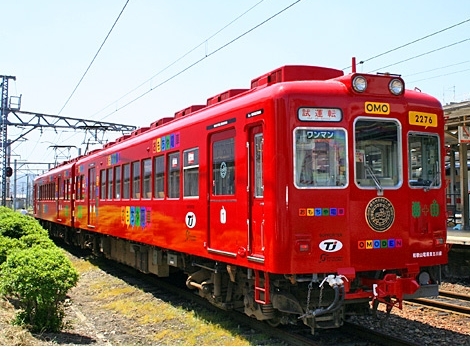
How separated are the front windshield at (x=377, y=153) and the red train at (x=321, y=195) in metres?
0.01

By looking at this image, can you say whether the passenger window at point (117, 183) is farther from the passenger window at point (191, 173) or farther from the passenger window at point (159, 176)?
the passenger window at point (191, 173)

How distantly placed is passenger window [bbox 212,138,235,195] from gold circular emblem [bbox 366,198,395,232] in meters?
1.83

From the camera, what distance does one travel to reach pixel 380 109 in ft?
22.4

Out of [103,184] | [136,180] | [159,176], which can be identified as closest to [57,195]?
[103,184]

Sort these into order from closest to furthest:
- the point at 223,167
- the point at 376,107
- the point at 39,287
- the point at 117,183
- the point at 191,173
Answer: the point at 376,107, the point at 39,287, the point at 223,167, the point at 191,173, the point at 117,183

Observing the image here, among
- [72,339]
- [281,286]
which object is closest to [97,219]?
[72,339]

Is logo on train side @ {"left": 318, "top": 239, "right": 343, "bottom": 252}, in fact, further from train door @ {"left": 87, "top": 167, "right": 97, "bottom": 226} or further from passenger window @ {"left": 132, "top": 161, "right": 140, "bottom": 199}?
train door @ {"left": 87, "top": 167, "right": 97, "bottom": 226}

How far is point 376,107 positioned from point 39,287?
501cm

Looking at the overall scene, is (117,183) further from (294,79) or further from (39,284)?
(294,79)

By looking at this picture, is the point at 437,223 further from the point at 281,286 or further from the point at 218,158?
the point at 218,158

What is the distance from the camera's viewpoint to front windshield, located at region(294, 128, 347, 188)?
21.1ft

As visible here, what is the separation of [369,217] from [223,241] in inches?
80.7

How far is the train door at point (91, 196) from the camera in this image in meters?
15.5

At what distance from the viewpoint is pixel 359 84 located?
22.1 ft
